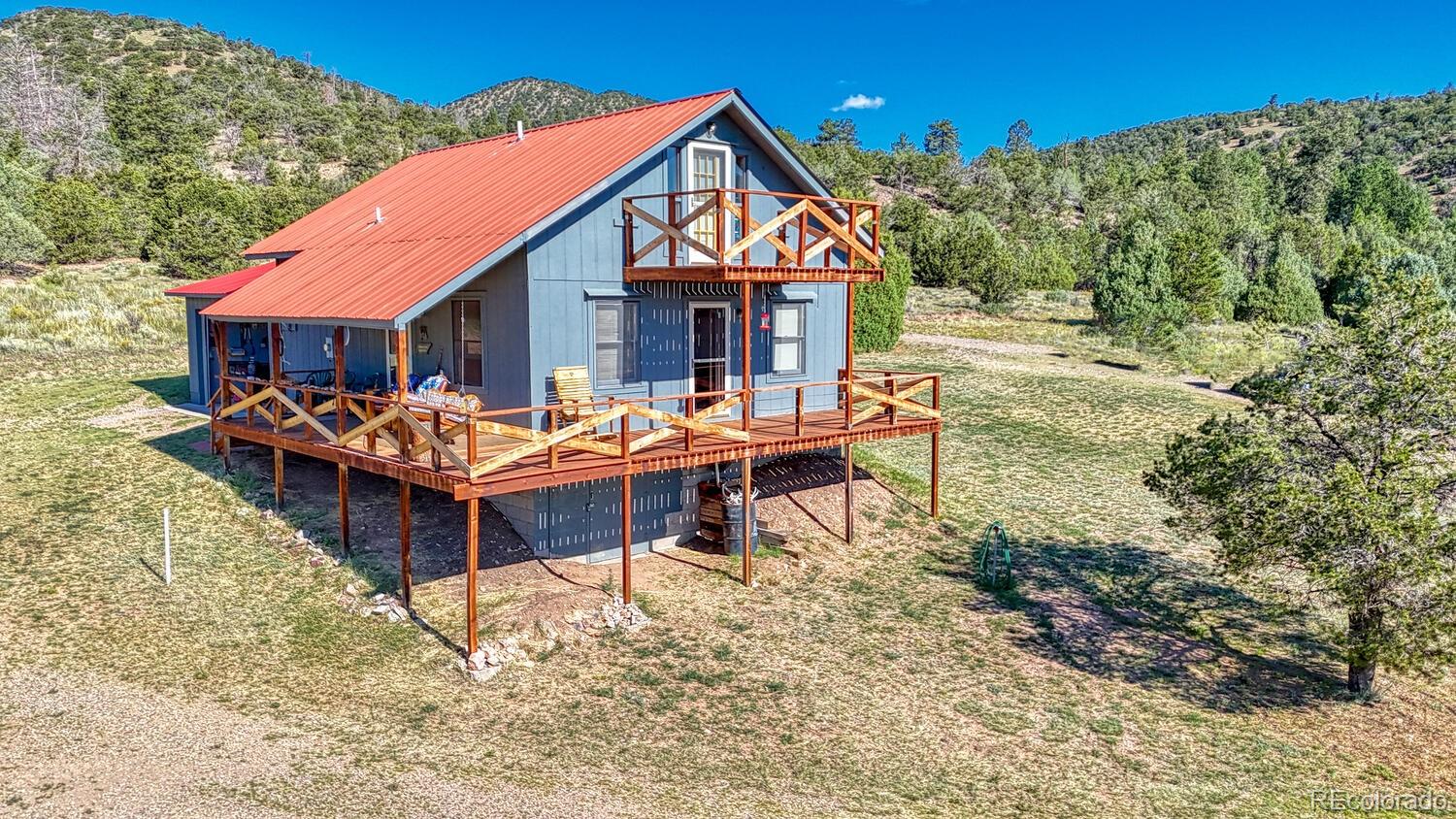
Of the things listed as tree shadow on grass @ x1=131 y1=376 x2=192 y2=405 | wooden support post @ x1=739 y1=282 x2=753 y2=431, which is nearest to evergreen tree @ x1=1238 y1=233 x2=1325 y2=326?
wooden support post @ x1=739 y1=282 x2=753 y2=431

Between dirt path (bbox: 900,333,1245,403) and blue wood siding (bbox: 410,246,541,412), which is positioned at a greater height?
blue wood siding (bbox: 410,246,541,412)

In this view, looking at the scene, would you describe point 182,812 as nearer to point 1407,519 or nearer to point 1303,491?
point 1303,491

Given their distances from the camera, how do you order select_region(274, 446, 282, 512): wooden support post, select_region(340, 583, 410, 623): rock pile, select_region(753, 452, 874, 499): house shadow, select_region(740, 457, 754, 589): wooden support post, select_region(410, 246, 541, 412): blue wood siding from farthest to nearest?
select_region(753, 452, 874, 499): house shadow < select_region(274, 446, 282, 512): wooden support post < select_region(740, 457, 754, 589): wooden support post < select_region(410, 246, 541, 412): blue wood siding < select_region(340, 583, 410, 623): rock pile

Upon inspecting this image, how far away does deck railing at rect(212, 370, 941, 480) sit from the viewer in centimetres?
1477

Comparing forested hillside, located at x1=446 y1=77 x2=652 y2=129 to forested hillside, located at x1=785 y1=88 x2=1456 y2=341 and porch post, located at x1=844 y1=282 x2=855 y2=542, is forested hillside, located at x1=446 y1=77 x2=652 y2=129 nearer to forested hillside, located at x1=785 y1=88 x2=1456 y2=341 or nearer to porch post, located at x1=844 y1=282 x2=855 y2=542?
forested hillside, located at x1=785 y1=88 x2=1456 y2=341

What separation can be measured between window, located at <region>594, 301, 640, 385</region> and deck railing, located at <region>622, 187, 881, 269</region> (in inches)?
31.5

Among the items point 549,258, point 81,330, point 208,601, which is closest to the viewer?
point 208,601

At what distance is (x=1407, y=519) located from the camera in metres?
13.2

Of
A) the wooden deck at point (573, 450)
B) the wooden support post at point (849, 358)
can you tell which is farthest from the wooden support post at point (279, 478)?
the wooden support post at point (849, 358)

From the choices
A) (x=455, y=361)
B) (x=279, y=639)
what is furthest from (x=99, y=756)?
(x=455, y=361)

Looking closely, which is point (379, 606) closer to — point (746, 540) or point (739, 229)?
point (746, 540)

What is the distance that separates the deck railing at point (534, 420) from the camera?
48.5 feet

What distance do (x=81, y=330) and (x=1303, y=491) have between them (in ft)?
118

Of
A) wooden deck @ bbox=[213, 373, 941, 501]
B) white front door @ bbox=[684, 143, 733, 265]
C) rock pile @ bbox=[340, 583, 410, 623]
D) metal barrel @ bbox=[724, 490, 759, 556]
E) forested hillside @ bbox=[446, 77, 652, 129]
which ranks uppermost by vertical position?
forested hillside @ bbox=[446, 77, 652, 129]
